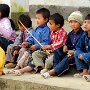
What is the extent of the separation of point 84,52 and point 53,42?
1.89 feet

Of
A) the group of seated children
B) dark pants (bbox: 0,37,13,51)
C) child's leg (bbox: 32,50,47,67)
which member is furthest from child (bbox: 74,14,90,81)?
dark pants (bbox: 0,37,13,51)

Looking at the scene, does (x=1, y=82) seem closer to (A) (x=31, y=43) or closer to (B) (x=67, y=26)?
(A) (x=31, y=43)

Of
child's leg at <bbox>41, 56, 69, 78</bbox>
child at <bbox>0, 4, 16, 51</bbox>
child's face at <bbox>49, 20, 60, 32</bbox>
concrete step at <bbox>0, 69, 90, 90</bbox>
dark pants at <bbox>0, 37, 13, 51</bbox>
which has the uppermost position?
child's face at <bbox>49, 20, 60, 32</bbox>

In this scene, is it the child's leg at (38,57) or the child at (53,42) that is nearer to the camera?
the child at (53,42)

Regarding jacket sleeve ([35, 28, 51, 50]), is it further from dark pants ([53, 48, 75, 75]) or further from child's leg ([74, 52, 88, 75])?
child's leg ([74, 52, 88, 75])

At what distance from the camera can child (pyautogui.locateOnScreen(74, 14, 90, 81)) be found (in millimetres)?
5734

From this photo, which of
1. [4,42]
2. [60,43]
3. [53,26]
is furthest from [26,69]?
[4,42]

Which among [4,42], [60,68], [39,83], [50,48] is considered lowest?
[39,83]

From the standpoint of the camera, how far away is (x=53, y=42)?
20.5 feet

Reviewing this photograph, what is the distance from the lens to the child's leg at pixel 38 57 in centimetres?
623

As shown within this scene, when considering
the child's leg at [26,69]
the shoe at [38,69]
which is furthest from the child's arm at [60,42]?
the child's leg at [26,69]

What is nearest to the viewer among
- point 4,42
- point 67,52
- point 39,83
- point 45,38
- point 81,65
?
point 39,83

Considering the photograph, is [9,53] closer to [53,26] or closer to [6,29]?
[6,29]

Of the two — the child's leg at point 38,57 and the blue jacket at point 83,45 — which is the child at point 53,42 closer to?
the child's leg at point 38,57
